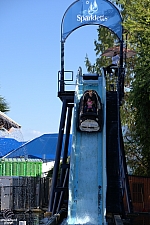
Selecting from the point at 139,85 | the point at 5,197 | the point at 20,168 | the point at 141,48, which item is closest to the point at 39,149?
the point at 20,168

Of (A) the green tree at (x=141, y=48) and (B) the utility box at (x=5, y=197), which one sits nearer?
(A) the green tree at (x=141, y=48)

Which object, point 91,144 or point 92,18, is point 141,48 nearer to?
point 92,18

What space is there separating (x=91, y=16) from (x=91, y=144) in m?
6.09

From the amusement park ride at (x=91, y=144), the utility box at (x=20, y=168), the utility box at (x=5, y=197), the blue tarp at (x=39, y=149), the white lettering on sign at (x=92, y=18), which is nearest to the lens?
the amusement park ride at (x=91, y=144)

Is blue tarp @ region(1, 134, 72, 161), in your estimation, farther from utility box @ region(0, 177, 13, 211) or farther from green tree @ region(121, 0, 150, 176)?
green tree @ region(121, 0, 150, 176)

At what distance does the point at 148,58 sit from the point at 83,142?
12.9 ft

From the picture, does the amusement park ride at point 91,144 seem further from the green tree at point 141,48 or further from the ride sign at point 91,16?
the green tree at point 141,48

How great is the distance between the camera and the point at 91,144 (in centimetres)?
1723

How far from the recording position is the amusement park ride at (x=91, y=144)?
15.5m

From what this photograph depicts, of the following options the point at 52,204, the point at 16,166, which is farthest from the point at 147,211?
the point at 16,166

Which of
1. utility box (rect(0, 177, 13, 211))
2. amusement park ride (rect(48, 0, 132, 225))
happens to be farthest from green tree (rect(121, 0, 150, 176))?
utility box (rect(0, 177, 13, 211))

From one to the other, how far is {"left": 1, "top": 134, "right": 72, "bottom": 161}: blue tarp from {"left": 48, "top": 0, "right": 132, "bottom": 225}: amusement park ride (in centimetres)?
1825

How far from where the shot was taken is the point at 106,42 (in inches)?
1379

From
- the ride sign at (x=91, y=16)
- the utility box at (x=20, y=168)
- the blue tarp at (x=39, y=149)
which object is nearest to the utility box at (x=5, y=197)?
the ride sign at (x=91, y=16)
